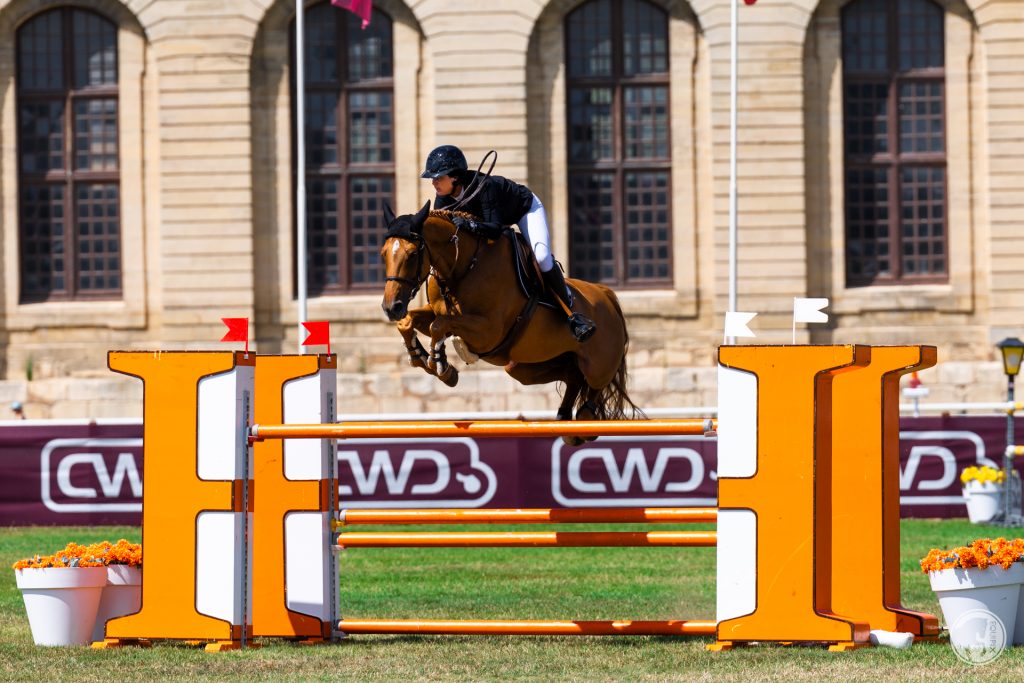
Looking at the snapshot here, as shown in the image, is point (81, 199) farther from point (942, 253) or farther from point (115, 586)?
point (115, 586)

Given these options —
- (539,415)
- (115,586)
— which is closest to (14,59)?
(539,415)

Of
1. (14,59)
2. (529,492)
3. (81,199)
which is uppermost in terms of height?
(14,59)

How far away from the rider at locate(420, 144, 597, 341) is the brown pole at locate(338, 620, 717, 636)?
6.40ft

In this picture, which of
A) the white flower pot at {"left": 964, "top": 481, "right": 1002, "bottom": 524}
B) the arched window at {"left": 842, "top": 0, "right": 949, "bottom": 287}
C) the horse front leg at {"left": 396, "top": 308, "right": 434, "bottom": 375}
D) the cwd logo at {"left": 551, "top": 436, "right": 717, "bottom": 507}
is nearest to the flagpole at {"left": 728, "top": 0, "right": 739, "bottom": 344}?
the arched window at {"left": 842, "top": 0, "right": 949, "bottom": 287}

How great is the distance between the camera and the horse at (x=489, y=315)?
35.2 feet

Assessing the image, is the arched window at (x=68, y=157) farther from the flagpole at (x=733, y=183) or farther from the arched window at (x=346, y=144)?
the flagpole at (x=733, y=183)

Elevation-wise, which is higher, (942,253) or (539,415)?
(942,253)

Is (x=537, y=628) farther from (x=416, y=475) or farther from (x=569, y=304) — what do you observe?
(x=416, y=475)

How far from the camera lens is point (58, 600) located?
11914 mm

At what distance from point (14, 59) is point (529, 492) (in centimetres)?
1693

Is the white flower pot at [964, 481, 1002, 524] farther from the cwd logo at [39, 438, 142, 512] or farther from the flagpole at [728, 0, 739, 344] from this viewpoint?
the cwd logo at [39, 438, 142, 512]

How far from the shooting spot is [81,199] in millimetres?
34844
